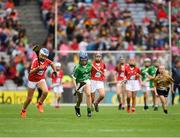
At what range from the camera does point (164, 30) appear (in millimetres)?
43312

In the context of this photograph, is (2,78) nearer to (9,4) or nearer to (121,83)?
(9,4)

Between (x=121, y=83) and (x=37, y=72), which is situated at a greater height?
(x=37, y=72)

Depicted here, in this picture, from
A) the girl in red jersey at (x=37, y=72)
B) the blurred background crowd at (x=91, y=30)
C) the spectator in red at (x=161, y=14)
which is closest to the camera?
the girl in red jersey at (x=37, y=72)

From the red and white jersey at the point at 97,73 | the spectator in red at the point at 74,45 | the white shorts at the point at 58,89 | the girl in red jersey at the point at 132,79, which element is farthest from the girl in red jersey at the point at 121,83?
the spectator in red at the point at 74,45

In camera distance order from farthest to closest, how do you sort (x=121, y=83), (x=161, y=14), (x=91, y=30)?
(x=161, y=14)
(x=91, y=30)
(x=121, y=83)

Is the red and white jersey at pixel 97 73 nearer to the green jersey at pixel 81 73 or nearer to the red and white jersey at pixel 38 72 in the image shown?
the green jersey at pixel 81 73

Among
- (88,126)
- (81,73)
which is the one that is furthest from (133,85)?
(88,126)

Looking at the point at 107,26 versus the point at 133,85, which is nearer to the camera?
the point at 133,85

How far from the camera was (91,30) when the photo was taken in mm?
44219

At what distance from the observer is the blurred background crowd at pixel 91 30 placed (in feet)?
137

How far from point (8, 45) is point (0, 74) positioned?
223 centimetres

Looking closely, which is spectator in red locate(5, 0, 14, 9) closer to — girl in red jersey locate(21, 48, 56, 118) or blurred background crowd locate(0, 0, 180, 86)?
blurred background crowd locate(0, 0, 180, 86)

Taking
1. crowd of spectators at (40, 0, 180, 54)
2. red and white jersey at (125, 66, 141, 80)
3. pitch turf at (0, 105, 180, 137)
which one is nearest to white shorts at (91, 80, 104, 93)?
red and white jersey at (125, 66, 141, 80)

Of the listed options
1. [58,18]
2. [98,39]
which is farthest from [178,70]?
[58,18]
